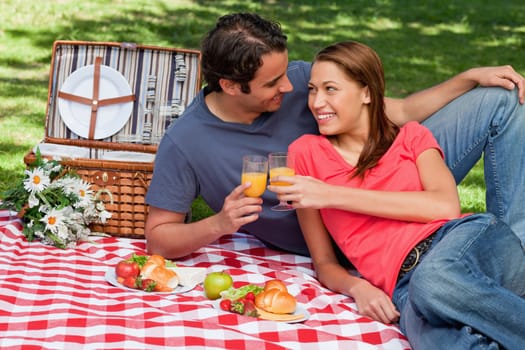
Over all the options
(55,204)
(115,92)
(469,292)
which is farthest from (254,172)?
(115,92)

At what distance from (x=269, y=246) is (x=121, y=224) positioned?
2.67ft

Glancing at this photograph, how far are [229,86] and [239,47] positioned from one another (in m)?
0.19

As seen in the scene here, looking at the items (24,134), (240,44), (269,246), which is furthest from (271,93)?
(24,134)

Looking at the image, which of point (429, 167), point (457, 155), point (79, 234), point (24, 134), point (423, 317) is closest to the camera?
point (423, 317)

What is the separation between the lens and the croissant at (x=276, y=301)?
12.9ft

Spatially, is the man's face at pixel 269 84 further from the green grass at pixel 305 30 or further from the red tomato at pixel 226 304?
the green grass at pixel 305 30

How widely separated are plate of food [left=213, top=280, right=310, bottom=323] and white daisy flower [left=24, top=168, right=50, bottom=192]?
1.38 m

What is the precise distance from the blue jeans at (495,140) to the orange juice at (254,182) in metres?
1.03

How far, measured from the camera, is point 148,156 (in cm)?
539

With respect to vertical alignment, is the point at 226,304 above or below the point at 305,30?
below

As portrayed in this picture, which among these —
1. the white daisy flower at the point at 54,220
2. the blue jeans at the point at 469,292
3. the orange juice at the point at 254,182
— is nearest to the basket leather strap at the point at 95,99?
the white daisy flower at the point at 54,220

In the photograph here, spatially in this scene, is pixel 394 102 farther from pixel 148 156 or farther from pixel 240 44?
pixel 148 156

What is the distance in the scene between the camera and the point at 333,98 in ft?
13.7

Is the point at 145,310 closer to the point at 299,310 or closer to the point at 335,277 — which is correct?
the point at 299,310
